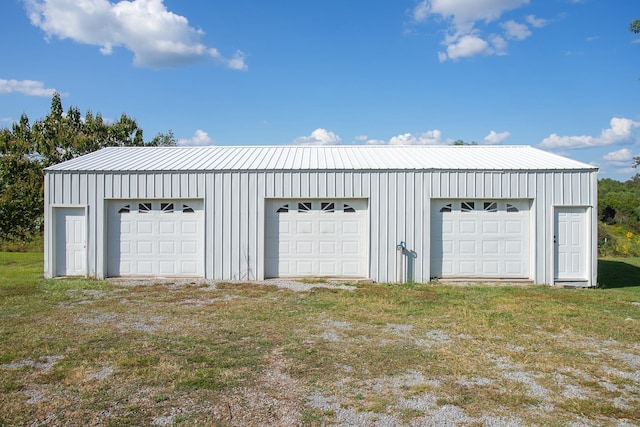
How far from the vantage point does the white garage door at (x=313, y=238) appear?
11891 millimetres

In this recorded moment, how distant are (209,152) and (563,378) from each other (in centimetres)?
1174

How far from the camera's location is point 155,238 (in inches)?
474

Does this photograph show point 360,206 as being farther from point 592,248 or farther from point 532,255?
point 592,248

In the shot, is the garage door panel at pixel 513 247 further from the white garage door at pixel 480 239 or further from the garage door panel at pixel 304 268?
the garage door panel at pixel 304 268

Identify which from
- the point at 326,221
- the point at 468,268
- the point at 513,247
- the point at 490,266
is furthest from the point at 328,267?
the point at 513,247

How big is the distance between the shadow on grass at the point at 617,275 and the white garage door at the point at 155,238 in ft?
34.1

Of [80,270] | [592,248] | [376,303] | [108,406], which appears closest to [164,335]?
[108,406]

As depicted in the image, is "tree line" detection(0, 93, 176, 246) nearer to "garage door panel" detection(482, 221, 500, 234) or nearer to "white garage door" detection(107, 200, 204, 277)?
"white garage door" detection(107, 200, 204, 277)

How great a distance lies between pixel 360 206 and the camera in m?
11.9

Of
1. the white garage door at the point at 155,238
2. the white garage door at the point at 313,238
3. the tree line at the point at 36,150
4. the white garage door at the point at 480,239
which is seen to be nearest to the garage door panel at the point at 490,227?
the white garage door at the point at 480,239

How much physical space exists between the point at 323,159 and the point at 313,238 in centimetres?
246

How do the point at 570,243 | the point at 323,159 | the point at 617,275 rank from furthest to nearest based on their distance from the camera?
the point at 617,275 → the point at 323,159 → the point at 570,243

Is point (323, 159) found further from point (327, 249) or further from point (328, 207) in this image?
point (327, 249)

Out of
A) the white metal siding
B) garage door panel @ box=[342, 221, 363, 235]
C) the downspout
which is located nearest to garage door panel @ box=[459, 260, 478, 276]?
the white metal siding
